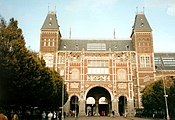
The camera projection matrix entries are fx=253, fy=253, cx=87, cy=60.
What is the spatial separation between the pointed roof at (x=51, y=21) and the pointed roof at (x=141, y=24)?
79.9ft

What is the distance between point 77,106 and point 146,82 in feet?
69.2

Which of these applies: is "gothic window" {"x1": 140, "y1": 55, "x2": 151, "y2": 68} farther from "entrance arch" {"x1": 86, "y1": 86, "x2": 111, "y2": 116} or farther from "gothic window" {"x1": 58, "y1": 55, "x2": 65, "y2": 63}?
"gothic window" {"x1": 58, "y1": 55, "x2": 65, "y2": 63}

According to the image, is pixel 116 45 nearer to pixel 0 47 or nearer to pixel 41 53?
pixel 41 53

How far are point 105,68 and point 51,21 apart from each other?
2255cm

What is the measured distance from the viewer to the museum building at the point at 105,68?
233ft

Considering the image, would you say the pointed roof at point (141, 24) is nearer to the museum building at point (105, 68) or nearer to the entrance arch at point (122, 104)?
the museum building at point (105, 68)

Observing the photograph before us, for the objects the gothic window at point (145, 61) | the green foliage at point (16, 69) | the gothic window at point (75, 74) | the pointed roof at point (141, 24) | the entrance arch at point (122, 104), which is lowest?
the entrance arch at point (122, 104)

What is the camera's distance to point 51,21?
259 feet

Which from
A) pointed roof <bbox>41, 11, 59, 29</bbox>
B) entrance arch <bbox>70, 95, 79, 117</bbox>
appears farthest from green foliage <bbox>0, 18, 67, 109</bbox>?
pointed roof <bbox>41, 11, 59, 29</bbox>

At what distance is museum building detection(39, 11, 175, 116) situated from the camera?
71062mm

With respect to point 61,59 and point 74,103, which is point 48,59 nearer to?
point 61,59

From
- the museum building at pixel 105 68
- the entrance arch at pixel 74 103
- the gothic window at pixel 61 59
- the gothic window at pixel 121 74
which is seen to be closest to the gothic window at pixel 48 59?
the museum building at pixel 105 68

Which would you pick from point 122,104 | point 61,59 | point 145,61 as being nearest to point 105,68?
point 145,61

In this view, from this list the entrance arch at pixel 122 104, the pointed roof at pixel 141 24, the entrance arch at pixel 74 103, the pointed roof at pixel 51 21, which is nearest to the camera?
the entrance arch at pixel 122 104
